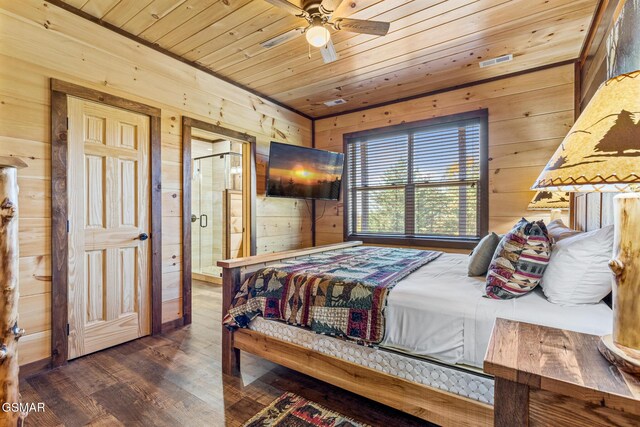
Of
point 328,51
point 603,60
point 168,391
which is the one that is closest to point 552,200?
point 603,60

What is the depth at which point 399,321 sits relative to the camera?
1531mm

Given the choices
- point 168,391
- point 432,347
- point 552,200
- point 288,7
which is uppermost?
point 288,7

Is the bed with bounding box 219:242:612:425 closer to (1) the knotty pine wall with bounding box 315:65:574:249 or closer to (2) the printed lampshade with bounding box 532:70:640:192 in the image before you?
(2) the printed lampshade with bounding box 532:70:640:192

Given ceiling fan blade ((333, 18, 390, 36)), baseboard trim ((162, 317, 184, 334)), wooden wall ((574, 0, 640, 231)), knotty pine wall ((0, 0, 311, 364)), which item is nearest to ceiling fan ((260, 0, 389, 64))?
ceiling fan blade ((333, 18, 390, 36))

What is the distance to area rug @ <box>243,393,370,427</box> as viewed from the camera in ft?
5.28

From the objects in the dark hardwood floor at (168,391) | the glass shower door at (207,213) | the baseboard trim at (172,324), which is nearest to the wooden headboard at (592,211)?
the dark hardwood floor at (168,391)

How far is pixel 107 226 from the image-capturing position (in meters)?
2.54

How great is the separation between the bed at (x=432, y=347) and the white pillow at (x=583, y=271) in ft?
0.18

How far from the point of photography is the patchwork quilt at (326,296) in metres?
1.60

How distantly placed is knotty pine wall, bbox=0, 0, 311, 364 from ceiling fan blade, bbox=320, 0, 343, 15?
1.71 metres

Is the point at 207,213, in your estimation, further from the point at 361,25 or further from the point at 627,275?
the point at 627,275

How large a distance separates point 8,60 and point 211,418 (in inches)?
104

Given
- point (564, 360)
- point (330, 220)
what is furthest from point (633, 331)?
point (330, 220)

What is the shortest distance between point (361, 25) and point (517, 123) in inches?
89.8
